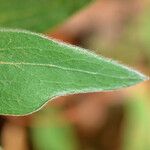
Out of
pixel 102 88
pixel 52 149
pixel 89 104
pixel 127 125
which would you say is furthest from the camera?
pixel 89 104

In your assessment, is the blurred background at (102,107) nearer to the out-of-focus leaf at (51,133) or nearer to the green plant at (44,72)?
the out-of-focus leaf at (51,133)

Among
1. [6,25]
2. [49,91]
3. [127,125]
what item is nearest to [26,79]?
[49,91]

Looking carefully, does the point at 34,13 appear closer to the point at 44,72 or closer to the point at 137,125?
the point at 44,72

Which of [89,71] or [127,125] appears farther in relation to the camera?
[127,125]

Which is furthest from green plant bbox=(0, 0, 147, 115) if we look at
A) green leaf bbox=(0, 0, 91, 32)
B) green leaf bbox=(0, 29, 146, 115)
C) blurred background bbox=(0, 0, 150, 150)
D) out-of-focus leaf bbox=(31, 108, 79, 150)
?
out-of-focus leaf bbox=(31, 108, 79, 150)

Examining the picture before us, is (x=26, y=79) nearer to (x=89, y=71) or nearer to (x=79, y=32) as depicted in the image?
(x=89, y=71)

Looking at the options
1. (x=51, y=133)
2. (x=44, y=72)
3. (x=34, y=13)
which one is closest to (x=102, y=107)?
(x=51, y=133)
